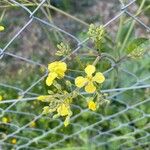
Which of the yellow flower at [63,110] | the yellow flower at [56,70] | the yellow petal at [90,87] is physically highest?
the yellow flower at [56,70]

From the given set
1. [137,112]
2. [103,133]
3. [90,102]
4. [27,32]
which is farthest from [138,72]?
[90,102]

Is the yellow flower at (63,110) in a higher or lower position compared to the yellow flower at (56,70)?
lower

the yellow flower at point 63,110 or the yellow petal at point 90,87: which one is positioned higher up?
the yellow petal at point 90,87

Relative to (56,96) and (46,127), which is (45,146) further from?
(56,96)

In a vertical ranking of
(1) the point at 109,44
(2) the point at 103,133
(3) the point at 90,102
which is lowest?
(3) the point at 90,102

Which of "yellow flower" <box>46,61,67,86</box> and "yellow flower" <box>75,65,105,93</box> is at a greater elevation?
"yellow flower" <box>46,61,67,86</box>

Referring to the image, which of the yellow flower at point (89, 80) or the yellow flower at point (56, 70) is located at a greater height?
the yellow flower at point (56, 70)

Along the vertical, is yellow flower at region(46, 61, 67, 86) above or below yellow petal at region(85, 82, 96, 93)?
above

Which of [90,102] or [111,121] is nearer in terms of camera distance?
[90,102]

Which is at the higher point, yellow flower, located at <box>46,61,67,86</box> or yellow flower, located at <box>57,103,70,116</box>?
yellow flower, located at <box>46,61,67,86</box>

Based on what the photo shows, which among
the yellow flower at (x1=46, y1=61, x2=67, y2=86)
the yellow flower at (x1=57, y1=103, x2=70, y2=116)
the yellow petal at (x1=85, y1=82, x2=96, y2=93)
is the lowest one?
the yellow flower at (x1=57, y1=103, x2=70, y2=116)

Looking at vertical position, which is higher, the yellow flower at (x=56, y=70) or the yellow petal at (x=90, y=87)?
the yellow flower at (x=56, y=70)
